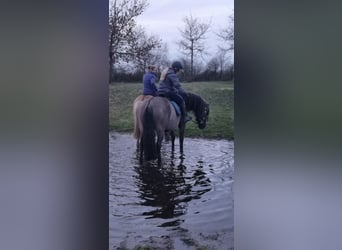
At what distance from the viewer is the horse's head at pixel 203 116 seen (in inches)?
67.5

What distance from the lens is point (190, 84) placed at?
1716 millimetres

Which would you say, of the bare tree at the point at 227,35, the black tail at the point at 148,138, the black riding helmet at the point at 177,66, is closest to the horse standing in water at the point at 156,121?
the black tail at the point at 148,138

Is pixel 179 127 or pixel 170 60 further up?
pixel 170 60

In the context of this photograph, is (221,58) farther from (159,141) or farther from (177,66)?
(159,141)

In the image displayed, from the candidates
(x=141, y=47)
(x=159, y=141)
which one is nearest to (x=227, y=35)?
(x=141, y=47)

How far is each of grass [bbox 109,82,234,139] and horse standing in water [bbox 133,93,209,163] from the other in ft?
0.08

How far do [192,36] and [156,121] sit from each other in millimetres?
354

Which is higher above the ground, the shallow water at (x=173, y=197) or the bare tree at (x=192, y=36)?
the bare tree at (x=192, y=36)

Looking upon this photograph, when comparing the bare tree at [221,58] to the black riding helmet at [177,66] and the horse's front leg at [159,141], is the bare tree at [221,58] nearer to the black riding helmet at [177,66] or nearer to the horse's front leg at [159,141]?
the black riding helmet at [177,66]
